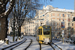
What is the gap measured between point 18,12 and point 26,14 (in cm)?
259

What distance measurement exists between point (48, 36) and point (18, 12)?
71.1 ft

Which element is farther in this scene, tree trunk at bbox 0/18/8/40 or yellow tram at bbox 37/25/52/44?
tree trunk at bbox 0/18/8/40

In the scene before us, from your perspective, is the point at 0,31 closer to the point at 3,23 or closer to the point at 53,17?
the point at 3,23

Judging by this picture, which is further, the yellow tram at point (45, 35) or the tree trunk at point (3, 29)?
the tree trunk at point (3, 29)

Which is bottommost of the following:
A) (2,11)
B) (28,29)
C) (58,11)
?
(28,29)

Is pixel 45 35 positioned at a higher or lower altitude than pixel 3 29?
lower

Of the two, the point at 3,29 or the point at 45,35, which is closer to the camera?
the point at 45,35

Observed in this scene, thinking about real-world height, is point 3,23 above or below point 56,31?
above

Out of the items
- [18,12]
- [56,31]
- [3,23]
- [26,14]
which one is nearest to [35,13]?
[26,14]

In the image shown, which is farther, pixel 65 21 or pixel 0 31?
pixel 65 21

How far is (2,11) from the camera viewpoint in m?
17.5

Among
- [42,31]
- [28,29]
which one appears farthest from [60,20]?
[28,29]

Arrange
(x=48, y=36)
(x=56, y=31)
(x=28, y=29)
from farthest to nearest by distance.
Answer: (x=28, y=29), (x=56, y=31), (x=48, y=36)

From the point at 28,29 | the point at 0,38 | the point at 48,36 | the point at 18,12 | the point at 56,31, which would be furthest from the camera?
the point at 28,29
